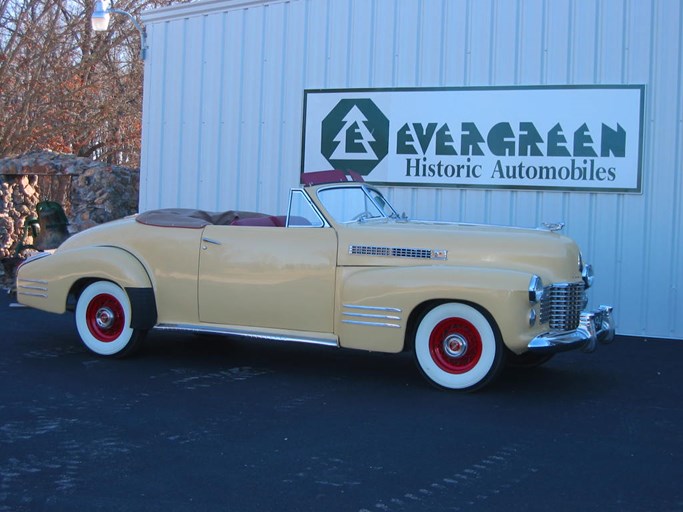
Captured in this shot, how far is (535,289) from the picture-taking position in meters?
6.09

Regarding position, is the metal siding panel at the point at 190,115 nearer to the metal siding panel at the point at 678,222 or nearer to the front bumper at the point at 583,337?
the metal siding panel at the point at 678,222

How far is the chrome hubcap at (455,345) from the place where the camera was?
6.39 m

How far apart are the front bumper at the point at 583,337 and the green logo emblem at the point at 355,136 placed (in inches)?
178

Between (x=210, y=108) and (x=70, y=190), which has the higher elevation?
(x=210, y=108)

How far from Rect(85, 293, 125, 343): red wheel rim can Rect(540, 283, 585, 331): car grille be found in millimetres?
3784

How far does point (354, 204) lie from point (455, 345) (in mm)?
1698

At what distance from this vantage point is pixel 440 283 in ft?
20.7

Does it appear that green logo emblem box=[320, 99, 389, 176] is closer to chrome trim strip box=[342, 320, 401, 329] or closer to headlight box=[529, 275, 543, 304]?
chrome trim strip box=[342, 320, 401, 329]

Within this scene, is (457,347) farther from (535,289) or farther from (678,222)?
(678,222)

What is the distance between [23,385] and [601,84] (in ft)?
23.0

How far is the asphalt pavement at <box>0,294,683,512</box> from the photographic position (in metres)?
4.14

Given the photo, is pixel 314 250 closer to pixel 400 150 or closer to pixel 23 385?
pixel 23 385

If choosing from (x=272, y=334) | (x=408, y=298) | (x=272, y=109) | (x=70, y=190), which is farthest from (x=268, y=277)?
(x=70, y=190)

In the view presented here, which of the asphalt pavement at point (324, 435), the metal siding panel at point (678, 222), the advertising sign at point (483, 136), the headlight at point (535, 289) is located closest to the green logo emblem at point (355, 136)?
the advertising sign at point (483, 136)
